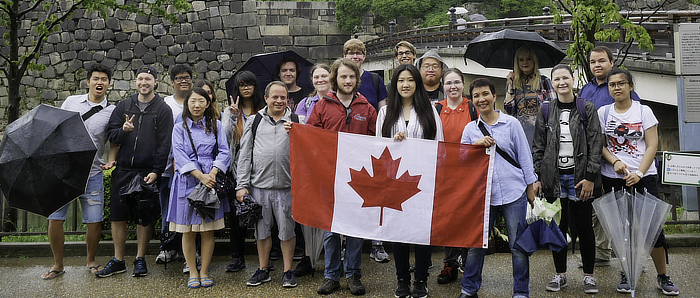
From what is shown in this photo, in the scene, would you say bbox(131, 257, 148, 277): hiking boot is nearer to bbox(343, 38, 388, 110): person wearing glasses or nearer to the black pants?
bbox(343, 38, 388, 110): person wearing glasses

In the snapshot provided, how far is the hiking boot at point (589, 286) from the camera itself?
407 cm

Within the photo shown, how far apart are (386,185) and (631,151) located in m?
1.86

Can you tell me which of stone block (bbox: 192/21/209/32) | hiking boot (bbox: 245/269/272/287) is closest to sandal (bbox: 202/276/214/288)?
hiking boot (bbox: 245/269/272/287)

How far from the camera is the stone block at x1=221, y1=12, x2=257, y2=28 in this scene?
19406 mm

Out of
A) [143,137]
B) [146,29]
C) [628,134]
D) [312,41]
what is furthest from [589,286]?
[146,29]

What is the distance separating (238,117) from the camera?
16.3 ft

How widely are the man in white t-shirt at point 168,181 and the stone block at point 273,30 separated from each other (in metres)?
14.9

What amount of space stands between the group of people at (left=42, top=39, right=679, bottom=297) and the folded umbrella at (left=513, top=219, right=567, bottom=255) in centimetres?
8

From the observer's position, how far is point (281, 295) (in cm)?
416

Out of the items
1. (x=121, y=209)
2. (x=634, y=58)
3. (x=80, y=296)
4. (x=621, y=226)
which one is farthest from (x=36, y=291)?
(x=634, y=58)

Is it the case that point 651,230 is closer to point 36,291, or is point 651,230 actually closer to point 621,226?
point 621,226

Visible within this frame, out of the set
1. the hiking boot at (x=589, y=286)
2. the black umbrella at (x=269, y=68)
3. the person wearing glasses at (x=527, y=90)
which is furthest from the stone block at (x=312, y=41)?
the hiking boot at (x=589, y=286)

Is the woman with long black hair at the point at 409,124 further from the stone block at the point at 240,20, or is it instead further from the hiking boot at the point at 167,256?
the stone block at the point at 240,20

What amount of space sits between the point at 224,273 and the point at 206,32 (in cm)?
1582
